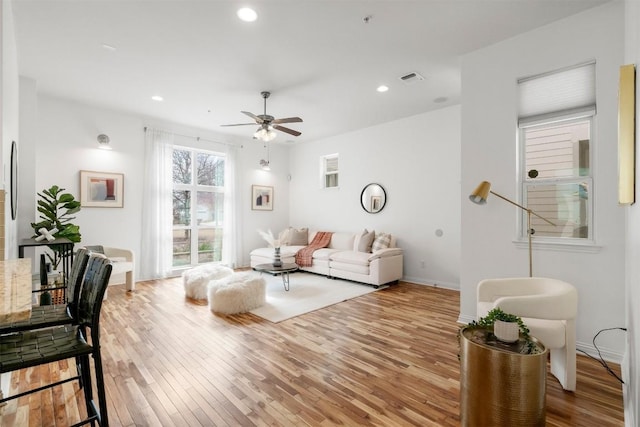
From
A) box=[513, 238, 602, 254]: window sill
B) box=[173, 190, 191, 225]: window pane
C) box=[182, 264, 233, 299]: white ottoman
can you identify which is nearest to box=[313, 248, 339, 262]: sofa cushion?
box=[182, 264, 233, 299]: white ottoman

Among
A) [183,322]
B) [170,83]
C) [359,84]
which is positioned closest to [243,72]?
[170,83]

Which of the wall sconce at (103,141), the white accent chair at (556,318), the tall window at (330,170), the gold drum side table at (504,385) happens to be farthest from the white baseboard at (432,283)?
the wall sconce at (103,141)

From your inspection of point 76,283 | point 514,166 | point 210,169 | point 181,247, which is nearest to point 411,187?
point 514,166

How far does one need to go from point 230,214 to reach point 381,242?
3.42m

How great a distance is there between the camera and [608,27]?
2.53 meters

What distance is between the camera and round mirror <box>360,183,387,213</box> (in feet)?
19.7

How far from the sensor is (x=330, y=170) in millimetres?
7152

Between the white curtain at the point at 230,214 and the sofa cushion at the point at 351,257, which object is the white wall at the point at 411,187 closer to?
the sofa cushion at the point at 351,257

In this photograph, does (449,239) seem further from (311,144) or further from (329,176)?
(311,144)

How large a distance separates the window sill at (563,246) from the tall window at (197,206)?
5.61m

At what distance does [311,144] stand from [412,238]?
136 inches

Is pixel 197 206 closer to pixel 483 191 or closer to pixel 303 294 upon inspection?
pixel 303 294

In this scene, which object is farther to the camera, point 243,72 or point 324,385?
point 243,72

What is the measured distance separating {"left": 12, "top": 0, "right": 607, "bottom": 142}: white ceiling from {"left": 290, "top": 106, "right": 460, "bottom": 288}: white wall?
702 mm
